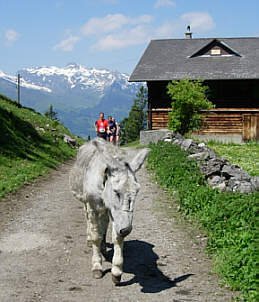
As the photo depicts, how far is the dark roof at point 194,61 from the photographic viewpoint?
101 ft

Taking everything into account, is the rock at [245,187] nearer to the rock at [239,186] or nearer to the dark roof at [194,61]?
the rock at [239,186]

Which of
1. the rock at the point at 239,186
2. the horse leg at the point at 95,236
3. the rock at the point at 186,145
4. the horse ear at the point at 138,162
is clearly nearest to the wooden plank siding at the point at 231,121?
the rock at the point at 186,145

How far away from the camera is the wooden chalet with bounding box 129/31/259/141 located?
3034 centimetres

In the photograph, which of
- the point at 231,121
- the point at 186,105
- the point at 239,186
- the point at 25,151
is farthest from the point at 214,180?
the point at 231,121

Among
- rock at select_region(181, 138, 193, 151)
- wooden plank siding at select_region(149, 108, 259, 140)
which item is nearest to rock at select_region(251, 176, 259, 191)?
rock at select_region(181, 138, 193, 151)

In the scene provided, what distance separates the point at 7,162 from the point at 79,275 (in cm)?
1043

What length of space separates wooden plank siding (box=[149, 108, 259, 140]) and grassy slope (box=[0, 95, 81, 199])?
34.7 feet

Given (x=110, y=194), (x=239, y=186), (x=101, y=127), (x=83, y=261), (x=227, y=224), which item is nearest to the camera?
(x=110, y=194)

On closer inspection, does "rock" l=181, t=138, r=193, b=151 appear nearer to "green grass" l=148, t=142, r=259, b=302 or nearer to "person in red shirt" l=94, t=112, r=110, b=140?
"person in red shirt" l=94, t=112, r=110, b=140

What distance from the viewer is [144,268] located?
693 centimetres

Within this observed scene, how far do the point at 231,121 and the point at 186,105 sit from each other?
7719 millimetres

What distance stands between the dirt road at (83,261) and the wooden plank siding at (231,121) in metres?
20.5

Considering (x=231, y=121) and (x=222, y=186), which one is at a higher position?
(x=231, y=121)

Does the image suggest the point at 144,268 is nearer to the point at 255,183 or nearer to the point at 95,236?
the point at 95,236
